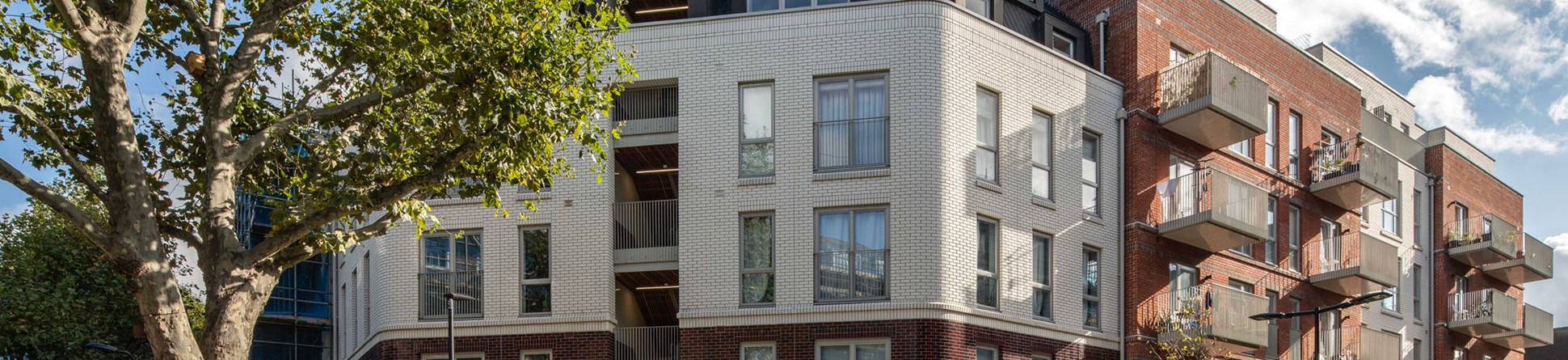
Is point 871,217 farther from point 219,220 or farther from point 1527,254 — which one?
point 1527,254

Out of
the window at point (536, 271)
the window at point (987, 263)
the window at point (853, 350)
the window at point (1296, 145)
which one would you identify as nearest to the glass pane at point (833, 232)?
the window at point (853, 350)

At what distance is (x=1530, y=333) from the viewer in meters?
45.5

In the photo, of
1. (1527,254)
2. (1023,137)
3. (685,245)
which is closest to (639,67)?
(685,245)

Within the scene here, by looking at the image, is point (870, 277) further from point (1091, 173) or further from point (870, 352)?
point (1091, 173)

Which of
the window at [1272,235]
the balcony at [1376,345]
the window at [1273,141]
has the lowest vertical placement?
the balcony at [1376,345]

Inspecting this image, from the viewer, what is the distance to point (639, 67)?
27.0m

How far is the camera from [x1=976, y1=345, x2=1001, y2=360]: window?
26.3 meters

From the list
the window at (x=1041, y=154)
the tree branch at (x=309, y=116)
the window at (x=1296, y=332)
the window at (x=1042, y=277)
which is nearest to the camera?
the tree branch at (x=309, y=116)

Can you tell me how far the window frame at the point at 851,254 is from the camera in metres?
25.6

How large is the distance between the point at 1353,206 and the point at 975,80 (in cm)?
1429

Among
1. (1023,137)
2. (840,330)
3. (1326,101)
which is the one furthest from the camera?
(1326,101)

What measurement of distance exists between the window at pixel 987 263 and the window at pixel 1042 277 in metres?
1.23

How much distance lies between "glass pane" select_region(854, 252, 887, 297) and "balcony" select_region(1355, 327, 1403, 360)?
1527cm

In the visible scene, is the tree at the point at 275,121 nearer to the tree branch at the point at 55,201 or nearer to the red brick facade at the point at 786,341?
the tree branch at the point at 55,201
